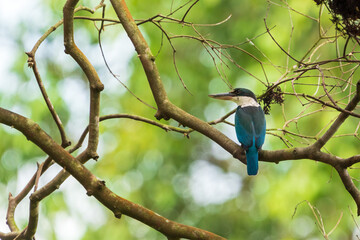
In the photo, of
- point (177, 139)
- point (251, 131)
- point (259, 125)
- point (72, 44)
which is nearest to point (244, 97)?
point (259, 125)

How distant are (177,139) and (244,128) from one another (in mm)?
5266

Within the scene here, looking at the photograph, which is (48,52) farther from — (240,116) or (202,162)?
(240,116)

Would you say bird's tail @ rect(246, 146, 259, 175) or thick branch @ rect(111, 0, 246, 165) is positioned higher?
thick branch @ rect(111, 0, 246, 165)

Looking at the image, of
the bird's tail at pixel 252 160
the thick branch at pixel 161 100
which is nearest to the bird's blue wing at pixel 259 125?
the bird's tail at pixel 252 160

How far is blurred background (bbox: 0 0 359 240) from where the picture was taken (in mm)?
7250

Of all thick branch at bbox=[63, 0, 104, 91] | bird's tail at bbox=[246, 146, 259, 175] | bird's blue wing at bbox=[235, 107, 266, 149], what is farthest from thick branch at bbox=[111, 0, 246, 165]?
bird's blue wing at bbox=[235, 107, 266, 149]

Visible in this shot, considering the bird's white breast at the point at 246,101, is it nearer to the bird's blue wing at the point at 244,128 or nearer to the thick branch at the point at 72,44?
the bird's blue wing at the point at 244,128

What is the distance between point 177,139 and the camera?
380 inches

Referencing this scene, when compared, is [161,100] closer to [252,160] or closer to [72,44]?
[72,44]

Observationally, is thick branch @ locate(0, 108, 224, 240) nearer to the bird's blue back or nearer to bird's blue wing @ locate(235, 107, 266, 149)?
the bird's blue back

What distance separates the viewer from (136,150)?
8.97 meters

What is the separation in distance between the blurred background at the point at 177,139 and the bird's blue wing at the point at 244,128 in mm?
2262

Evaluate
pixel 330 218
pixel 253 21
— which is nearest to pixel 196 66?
pixel 253 21

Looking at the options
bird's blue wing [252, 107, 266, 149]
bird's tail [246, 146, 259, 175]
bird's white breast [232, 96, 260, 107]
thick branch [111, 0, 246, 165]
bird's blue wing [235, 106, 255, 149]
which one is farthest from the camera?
bird's white breast [232, 96, 260, 107]
